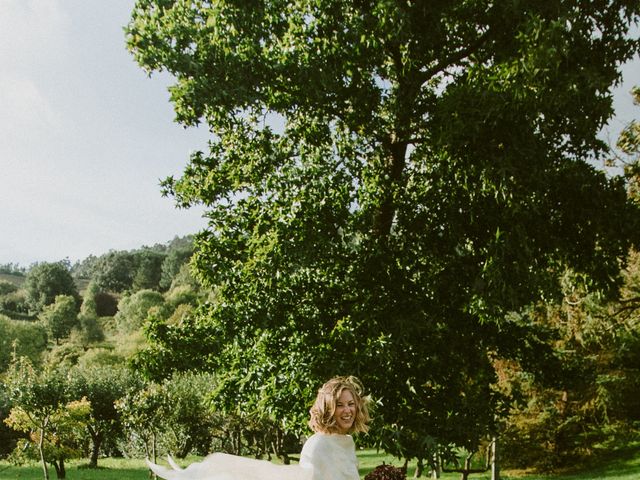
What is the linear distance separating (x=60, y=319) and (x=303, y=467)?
133 metres

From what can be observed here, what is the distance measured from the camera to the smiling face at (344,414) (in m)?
5.09

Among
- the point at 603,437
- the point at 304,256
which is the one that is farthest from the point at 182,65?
the point at 603,437

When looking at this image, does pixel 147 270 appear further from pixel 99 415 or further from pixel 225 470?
pixel 225 470

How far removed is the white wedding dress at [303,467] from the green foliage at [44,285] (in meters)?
160

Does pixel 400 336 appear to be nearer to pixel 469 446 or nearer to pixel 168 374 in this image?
pixel 469 446

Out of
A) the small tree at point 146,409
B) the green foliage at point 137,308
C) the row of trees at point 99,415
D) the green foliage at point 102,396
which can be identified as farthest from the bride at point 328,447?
the green foliage at point 137,308

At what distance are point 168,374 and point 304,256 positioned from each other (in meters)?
5.40

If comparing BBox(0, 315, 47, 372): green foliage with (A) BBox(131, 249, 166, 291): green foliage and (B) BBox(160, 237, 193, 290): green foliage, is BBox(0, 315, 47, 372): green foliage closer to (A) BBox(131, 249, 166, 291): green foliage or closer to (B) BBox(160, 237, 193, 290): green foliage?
(B) BBox(160, 237, 193, 290): green foliage

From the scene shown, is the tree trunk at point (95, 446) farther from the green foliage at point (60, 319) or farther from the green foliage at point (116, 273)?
the green foliage at point (116, 273)

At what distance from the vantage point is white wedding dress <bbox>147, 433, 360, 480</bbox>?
4898mm

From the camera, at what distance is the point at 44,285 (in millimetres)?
153375

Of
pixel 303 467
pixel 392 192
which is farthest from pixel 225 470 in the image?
pixel 392 192

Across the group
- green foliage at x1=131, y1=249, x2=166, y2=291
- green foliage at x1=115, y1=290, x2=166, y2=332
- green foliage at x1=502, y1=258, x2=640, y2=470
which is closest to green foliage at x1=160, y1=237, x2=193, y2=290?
green foliage at x1=131, y1=249, x2=166, y2=291

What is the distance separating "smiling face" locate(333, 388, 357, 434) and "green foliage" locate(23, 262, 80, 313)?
529 feet
